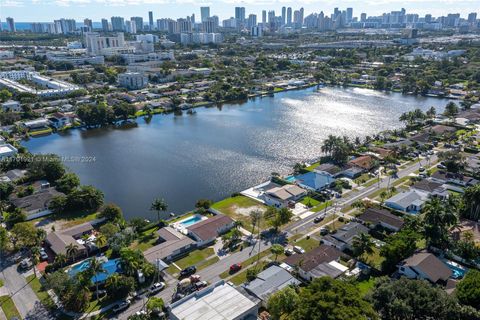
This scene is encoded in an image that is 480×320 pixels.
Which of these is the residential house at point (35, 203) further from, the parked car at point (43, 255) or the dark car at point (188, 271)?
the dark car at point (188, 271)

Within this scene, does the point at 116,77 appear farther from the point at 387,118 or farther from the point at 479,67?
the point at 479,67

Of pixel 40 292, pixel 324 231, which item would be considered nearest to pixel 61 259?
pixel 40 292

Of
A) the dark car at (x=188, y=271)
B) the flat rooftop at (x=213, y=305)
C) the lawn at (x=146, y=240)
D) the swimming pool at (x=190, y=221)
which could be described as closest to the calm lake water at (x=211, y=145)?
the swimming pool at (x=190, y=221)

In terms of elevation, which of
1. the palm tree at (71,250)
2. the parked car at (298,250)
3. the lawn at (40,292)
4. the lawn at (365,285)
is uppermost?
the palm tree at (71,250)

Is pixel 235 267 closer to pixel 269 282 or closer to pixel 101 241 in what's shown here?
pixel 269 282

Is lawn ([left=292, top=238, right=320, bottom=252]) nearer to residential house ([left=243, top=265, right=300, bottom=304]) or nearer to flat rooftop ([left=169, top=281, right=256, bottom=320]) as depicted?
residential house ([left=243, top=265, right=300, bottom=304])
